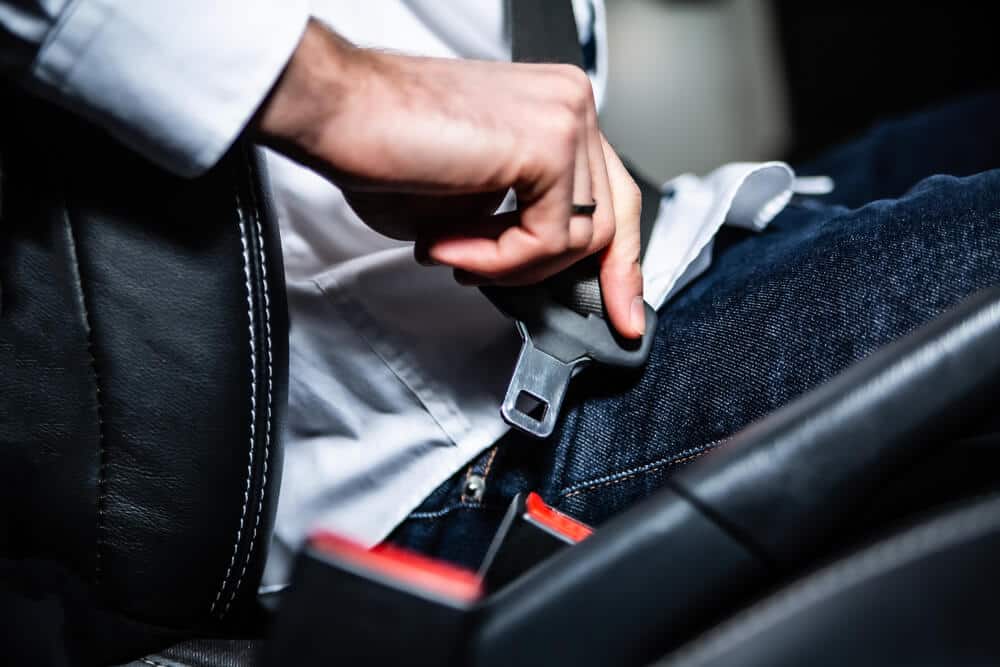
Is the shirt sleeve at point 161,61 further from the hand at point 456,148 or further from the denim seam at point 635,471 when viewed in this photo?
the denim seam at point 635,471

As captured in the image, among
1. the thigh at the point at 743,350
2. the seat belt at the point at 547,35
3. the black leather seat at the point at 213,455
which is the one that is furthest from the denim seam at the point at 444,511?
the seat belt at the point at 547,35

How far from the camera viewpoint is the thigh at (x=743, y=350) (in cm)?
48

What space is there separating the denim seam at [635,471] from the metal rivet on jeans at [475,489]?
0.18ft

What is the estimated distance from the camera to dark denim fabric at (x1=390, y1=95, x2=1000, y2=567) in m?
0.48

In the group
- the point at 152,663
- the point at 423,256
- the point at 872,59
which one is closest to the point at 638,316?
the point at 423,256

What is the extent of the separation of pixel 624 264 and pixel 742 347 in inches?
3.6

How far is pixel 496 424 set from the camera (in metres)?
0.55

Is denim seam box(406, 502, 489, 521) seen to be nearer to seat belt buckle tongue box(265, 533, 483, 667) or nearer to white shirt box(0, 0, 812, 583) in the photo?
white shirt box(0, 0, 812, 583)

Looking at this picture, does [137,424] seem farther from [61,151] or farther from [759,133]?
[759,133]

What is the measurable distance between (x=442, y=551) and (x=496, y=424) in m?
0.10

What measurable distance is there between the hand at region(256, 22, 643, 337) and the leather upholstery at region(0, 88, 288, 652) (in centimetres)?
6

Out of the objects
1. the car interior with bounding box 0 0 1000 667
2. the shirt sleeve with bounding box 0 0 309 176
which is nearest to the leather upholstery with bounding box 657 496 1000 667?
the car interior with bounding box 0 0 1000 667

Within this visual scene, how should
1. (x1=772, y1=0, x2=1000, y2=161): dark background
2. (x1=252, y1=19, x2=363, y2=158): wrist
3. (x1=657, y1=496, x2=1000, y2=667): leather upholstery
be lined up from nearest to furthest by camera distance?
(x1=657, y1=496, x2=1000, y2=667): leather upholstery → (x1=252, y1=19, x2=363, y2=158): wrist → (x1=772, y1=0, x2=1000, y2=161): dark background

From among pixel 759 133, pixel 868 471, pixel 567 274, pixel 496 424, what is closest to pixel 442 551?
pixel 496 424
